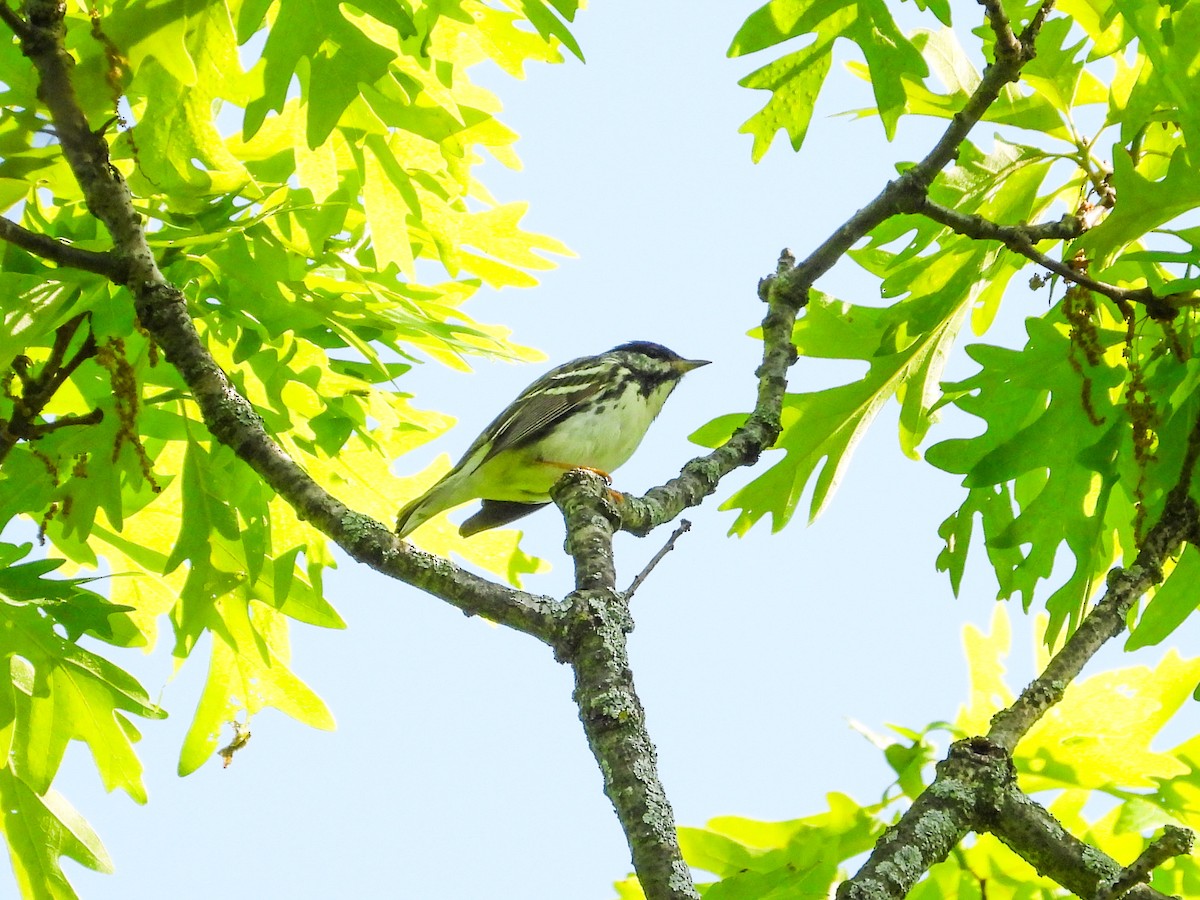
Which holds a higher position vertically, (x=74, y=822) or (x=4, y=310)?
(x=4, y=310)

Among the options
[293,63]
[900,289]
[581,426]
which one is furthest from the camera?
[581,426]

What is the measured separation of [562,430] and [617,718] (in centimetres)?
273

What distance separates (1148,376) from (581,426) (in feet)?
7.85

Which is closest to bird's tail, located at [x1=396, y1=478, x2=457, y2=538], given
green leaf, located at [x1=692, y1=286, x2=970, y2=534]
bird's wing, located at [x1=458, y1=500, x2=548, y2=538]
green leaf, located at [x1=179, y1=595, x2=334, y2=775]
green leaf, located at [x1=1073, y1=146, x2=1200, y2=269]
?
bird's wing, located at [x1=458, y1=500, x2=548, y2=538]

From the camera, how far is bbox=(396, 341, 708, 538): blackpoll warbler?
4586mm

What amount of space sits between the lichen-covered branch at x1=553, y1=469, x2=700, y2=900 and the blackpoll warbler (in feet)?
5.89

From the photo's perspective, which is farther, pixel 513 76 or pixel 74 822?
pixel 513 76

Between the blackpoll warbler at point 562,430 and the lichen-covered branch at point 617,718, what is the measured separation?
5.89 ft

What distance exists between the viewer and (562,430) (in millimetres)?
4871

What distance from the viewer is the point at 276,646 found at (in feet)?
12.2

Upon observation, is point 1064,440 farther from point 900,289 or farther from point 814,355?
point 814,355

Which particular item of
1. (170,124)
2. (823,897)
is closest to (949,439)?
(823,897)

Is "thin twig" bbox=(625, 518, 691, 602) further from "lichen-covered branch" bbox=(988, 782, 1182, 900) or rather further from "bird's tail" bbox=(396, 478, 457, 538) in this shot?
"bird's tail" bbox=(396, 478, 457, 538)

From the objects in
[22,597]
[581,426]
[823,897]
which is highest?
[581,426]
